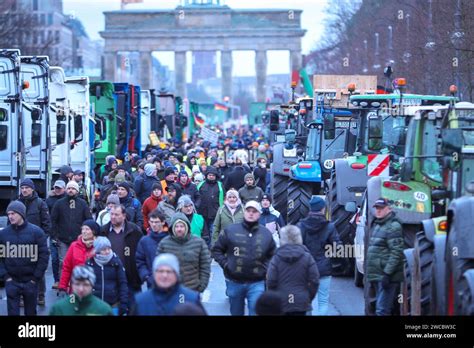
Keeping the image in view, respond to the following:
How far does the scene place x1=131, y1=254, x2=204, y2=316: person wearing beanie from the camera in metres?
10.2

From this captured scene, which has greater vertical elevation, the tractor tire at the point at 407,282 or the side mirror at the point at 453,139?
the side mirror at the point at 453,139

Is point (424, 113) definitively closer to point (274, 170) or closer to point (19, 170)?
point (19, 170)

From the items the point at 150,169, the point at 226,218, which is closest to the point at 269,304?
the point at 226,218

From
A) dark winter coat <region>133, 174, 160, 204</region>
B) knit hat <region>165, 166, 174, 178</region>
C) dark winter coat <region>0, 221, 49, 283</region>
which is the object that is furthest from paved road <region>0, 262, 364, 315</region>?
dark winter coat <region>133, 174, 160, 204</region>

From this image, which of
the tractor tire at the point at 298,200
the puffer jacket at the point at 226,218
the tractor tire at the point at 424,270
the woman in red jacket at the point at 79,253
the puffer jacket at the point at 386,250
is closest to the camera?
the tractor tire at the point at 424,270

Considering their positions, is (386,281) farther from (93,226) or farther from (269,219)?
(269,219)

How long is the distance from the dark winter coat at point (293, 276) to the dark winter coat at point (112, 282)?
4.52 ft

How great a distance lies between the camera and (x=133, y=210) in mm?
18328

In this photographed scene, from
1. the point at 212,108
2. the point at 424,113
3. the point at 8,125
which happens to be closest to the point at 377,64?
the point at 8,125

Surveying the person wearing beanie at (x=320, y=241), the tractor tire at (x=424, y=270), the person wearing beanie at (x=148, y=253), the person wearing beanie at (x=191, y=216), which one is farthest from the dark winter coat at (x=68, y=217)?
the tractor tire at (x=424, y=270)

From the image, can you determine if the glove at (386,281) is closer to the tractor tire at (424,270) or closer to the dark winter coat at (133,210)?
the tractor tire at (424,270)

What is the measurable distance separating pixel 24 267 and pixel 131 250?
4.00 ft

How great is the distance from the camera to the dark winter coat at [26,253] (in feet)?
49.0
